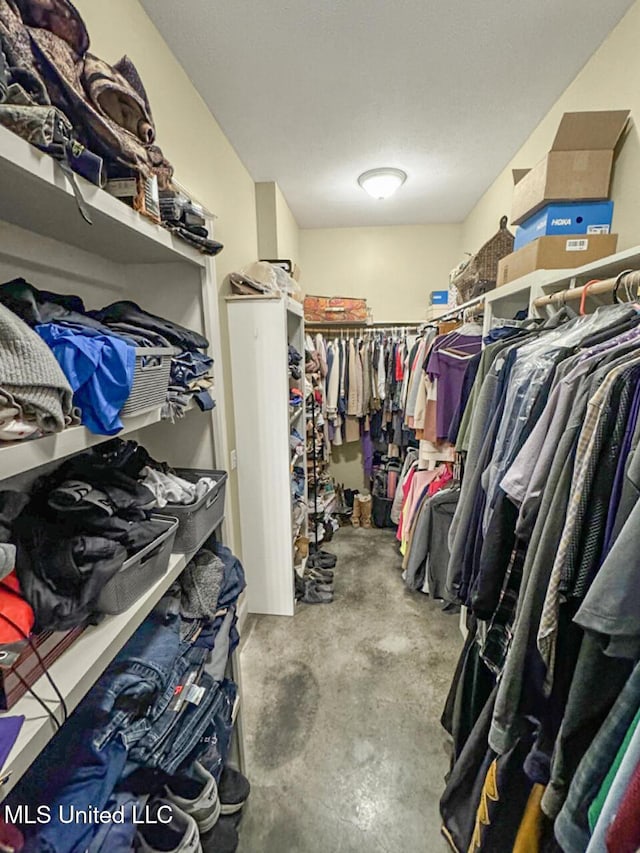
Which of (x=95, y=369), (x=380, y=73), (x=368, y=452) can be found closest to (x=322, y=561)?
(x=368, y=452)

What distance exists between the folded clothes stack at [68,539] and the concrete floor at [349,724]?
1223 mm

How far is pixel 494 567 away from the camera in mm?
939

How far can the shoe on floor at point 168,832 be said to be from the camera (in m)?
0.86

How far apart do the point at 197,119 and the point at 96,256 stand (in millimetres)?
1071

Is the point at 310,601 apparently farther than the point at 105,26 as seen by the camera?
Yes

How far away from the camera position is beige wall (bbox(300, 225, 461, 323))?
3.40 m

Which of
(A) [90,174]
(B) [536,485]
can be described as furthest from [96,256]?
(B) [536,485]

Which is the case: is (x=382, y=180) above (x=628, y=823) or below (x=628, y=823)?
above

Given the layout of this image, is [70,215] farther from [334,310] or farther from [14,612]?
[334,310]

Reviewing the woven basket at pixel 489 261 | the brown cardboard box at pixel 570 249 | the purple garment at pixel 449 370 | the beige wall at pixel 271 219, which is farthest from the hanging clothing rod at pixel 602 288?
the beige wall at pixel 271 219

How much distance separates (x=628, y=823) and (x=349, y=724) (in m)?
1.39

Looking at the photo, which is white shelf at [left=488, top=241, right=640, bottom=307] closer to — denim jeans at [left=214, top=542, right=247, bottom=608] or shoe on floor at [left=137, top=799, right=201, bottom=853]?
denim jeans at [left=214, top=542, right=247, bottom=608]

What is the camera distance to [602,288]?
103 cm

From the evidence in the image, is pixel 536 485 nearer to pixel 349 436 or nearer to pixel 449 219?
pixel 349 436
